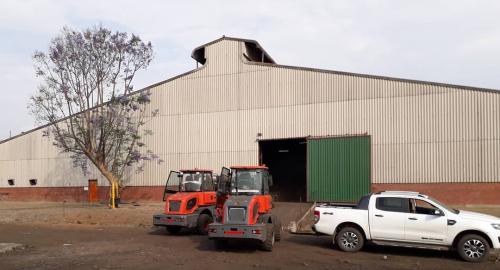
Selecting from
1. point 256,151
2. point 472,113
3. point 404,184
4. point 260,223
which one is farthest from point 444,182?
point 260,223

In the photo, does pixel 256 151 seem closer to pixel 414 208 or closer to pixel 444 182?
pixel 444 182

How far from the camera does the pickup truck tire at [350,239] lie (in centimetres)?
1420

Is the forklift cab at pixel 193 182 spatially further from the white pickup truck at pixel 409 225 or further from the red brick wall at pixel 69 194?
the red brick wall at pixel 69 194

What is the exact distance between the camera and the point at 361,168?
93.7 ft

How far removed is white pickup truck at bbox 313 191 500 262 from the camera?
13.0 metres

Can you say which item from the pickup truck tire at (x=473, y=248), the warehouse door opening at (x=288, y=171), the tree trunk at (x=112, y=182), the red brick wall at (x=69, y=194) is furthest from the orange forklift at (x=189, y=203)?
the warehouse door opening at (x=288, y=171)

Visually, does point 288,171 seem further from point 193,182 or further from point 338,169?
point 193,182

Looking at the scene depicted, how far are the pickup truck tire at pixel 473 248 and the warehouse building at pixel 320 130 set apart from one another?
13776mm

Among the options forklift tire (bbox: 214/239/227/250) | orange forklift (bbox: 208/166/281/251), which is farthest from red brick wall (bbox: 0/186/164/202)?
forklift tire (bbox: 214/239/227/250)

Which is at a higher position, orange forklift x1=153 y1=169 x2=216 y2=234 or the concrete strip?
orange forklift x1=153 y1=169 x2=216 y2=234

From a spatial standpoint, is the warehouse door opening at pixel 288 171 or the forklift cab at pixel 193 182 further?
the warehouse door opening at pixel 288 171

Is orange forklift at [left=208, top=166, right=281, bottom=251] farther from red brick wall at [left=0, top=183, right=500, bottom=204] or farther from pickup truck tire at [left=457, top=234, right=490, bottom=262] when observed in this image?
red brick wall at [left=0, top=183, right=500, bottom=204]

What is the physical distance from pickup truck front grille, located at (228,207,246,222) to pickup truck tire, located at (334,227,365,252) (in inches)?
110

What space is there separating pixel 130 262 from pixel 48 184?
96.1 ft
